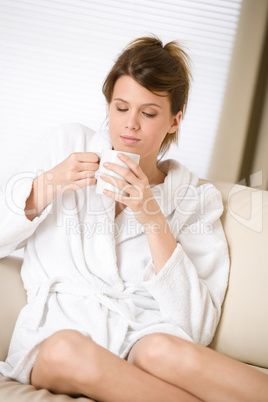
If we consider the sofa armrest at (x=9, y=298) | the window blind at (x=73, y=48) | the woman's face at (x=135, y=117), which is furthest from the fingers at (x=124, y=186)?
the window blind at (x=73, y=48)

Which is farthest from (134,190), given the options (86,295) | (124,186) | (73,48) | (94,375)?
(73,48)

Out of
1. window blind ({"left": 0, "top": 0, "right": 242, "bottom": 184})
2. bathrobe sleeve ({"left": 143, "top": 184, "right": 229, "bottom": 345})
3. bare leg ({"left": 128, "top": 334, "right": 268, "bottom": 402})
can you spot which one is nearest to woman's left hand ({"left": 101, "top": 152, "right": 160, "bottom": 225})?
bathrobe sleeve ({"left": 143, "top": 184, "right": 229, "bottom": 345})

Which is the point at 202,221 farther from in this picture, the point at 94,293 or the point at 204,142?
the point at 204,142

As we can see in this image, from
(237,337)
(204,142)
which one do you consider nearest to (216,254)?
(237,337)

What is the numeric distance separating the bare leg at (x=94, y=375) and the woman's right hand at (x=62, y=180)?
1.41 ft

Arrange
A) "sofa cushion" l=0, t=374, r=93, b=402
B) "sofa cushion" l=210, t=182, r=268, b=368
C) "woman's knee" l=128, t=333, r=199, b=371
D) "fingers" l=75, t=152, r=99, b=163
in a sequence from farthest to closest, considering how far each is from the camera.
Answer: "sofa cushion" l=210, t=182, r=268, b=368
"fingers" l=75, t=152, r=99, b=163
"woman's knee" l=128, t=333, r=199, b=371
"sofa cushion" l=0, t=374, r=93, b=402

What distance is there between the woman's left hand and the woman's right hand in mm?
93

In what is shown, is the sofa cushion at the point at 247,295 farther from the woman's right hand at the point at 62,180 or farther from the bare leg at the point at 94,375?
the woman's right hand at the point at 62,180

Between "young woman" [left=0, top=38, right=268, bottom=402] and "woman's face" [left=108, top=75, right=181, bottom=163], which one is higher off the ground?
"woman's face" [left=108, top=75, right=181, bottom=163]

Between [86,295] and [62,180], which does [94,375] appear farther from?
[62,180]

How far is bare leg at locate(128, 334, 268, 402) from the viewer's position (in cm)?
108

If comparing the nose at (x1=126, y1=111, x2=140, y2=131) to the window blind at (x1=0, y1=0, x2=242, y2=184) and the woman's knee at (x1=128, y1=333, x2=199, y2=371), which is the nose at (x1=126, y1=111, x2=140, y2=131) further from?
the window blind at (x1=0, y1=0, x2=242, y2=184)

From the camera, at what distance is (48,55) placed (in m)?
2.26

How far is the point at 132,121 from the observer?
1.38 meters
